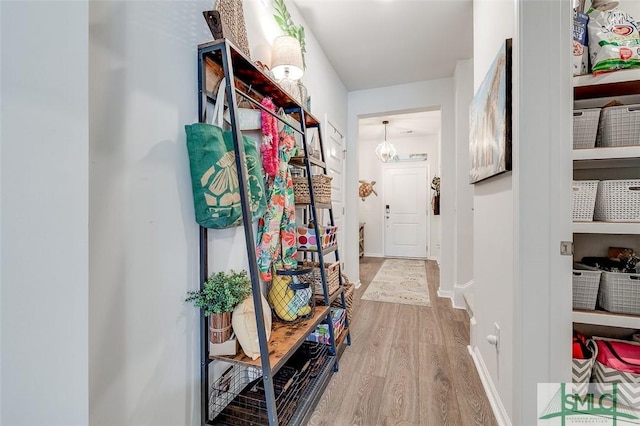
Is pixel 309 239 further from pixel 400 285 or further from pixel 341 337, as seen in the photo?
pixel 400 285

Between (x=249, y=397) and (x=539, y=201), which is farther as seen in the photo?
(x=249, y=397)

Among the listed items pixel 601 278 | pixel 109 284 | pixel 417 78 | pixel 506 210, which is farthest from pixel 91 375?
pixel 417 78

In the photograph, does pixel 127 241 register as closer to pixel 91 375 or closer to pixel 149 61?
pixel 91 375

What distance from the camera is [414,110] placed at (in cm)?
337

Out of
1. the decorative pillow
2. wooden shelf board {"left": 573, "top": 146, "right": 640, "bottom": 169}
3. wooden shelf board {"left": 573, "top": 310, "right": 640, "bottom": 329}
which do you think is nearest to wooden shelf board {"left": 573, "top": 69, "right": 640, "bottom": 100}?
wooden shelf board {"left": 573, "top": 146, "right": 640, "bottom": 169}

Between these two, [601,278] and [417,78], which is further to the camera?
[417,78]

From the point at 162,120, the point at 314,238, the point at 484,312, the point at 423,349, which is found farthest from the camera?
the point at 423,349

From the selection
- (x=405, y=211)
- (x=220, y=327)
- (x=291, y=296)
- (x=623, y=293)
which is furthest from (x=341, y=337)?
(x=405, y=211)

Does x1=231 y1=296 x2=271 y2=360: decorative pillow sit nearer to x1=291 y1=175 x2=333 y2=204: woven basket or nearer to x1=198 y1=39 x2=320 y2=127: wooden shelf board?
x1=291 y1=175 x2=333 y2=204: woven basket

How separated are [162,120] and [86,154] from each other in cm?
50

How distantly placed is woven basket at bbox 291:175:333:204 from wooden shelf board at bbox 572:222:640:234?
133cm

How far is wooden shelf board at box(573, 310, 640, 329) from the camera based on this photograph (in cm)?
114

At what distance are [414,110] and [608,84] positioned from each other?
2.26 meters

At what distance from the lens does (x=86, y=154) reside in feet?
1.74
